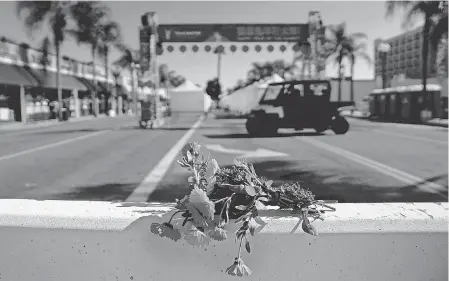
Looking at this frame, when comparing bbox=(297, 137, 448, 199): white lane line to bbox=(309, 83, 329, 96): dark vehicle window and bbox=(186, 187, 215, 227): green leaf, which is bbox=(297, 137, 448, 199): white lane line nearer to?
bbox=(309, 83, 329, 96): dark vehicle window

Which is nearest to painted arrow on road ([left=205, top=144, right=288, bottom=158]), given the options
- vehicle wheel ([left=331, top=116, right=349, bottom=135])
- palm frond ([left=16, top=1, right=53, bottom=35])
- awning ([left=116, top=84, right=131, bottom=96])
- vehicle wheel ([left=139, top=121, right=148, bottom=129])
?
vehicle wheel ([left=331, top=116, right=349, bottom=135])

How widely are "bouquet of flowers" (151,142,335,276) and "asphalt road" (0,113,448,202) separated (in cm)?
Answer: 234

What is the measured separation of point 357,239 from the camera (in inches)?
98.9

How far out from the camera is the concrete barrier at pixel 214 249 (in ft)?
8.20

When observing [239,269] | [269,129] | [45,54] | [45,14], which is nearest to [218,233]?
[239,269]

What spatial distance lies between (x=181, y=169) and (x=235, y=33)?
A: 13.7m

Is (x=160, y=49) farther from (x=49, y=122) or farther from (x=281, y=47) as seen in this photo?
(x=49, y=122)

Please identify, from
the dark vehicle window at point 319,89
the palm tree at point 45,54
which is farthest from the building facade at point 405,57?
the palm tree at point 45,54

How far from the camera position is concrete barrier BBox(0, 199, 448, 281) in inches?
98.4

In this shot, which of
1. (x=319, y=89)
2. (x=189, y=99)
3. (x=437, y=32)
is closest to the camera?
(x=319, y=89)

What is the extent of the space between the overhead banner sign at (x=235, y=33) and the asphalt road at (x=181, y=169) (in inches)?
279

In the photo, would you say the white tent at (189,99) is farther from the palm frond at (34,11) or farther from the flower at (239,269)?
the flower at (239,269)

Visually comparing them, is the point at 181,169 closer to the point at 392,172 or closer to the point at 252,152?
the point at 252,152

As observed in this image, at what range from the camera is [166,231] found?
2432 millimetres
